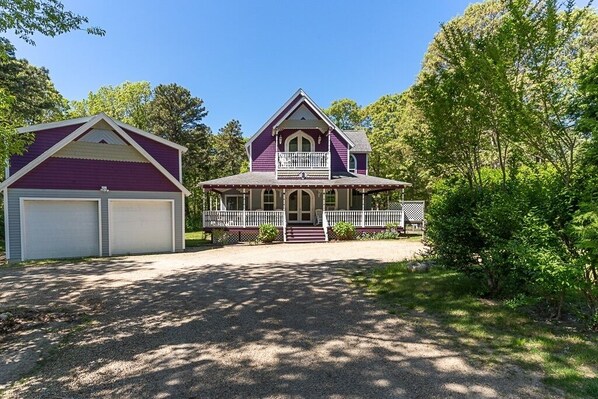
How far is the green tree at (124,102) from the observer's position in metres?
30.9

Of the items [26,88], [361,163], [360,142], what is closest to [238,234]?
[361,163]

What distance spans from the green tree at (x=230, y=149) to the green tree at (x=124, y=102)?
25.9 feet

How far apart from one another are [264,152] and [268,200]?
3298mm

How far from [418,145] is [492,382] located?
557 centimetres

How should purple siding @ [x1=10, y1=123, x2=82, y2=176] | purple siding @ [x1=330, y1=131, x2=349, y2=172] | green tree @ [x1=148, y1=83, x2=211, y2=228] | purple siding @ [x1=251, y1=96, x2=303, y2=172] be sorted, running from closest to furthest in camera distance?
purple siding @ [x1=10, y1=123, x2=82, y2=176] < purple siding @ [x1=251, y1=96, x2=303, y2=172] < purple siding @ [x1=330, y1=131, x2=349, y2=172] < green tree @ [x1=148, y1=83, x2=211, y2=228]

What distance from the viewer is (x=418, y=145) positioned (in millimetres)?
7641

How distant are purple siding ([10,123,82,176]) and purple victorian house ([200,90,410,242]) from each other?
6.46 meters

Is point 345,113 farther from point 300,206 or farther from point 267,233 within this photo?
point 267,233

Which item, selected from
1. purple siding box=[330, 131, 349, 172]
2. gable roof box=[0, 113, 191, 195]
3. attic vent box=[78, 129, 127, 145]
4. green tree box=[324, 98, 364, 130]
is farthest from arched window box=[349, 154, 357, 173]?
green tree box=[324, 98, 364, 130]

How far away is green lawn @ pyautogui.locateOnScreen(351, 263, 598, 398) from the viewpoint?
3.33m

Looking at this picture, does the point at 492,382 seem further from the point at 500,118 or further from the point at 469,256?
the point at 500,118

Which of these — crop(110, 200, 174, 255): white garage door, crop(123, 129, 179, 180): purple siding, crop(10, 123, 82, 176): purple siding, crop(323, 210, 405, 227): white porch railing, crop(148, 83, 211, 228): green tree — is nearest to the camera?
crop(10, 123, 82, 176): purple siding

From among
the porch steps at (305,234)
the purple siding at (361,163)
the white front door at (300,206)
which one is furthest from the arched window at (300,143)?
the porch steps at (305,234)

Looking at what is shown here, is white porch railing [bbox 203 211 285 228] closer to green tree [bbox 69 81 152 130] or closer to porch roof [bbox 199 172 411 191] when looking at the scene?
porch roof [bbox 199 172 411 191]
